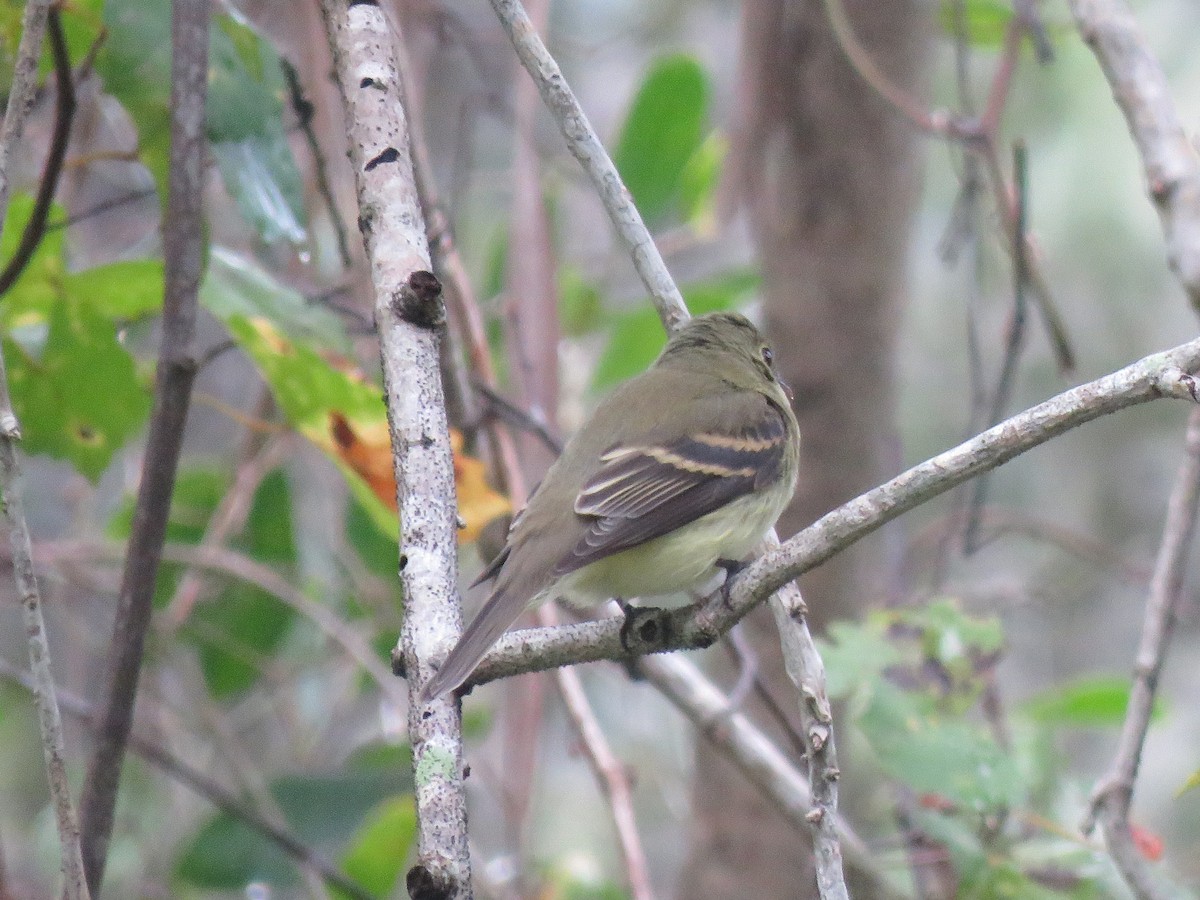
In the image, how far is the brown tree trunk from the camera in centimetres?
439

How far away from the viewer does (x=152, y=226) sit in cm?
550

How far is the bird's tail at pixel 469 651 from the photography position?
1.61 meters

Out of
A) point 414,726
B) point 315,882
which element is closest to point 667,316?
point 414,726

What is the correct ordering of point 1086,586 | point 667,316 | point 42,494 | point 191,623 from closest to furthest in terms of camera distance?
point 667,316 < point 191,623 < point 42,494 < point 1086,586

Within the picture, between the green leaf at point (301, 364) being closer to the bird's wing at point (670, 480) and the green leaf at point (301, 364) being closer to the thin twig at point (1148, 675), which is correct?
the bird's wing at point (670, 480)

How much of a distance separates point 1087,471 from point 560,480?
720cm

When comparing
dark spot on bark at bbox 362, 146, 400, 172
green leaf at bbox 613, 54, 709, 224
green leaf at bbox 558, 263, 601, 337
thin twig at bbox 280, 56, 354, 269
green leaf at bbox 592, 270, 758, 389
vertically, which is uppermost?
green leaf at bbox 613, 54, 709, 224

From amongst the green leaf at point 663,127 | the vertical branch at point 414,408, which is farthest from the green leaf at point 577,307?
the vertical branch at point 414,408

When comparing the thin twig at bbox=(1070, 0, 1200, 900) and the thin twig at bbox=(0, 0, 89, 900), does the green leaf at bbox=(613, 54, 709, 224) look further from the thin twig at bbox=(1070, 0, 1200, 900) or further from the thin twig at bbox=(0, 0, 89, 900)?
the thin twig at bbox=(0, 0, 89, 900)

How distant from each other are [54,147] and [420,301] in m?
0.93

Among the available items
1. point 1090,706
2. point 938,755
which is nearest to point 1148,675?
point 938,755

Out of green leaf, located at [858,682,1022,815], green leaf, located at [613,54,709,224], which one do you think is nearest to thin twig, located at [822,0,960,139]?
green leaf, located at [613,54,709,224]

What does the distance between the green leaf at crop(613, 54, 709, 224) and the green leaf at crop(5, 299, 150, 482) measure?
2370 millimetres

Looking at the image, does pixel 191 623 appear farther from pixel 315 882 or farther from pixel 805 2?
pixel 805 2
